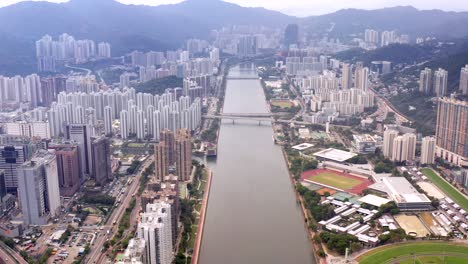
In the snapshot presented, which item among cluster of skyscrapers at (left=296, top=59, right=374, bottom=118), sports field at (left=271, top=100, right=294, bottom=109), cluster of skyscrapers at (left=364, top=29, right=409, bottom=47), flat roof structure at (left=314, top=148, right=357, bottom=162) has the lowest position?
flat roof structure at (left=314, top=148, right=357, bottom=162)

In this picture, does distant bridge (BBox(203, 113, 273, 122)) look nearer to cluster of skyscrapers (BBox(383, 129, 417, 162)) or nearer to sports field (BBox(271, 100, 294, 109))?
sports field (BBox(271, 100, 294, 109))

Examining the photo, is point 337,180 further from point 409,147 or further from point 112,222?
point 112,222

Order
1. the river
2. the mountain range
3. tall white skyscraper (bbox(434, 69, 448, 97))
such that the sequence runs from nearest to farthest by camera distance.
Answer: the river < tall white skyscraper (bbox(434, 69, 448, 97)) < the mountain range

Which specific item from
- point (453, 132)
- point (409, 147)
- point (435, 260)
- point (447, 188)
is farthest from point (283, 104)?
point (435, 260)

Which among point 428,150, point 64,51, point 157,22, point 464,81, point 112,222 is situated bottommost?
point 112,222

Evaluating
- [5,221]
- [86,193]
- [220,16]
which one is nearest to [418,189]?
[86,193]

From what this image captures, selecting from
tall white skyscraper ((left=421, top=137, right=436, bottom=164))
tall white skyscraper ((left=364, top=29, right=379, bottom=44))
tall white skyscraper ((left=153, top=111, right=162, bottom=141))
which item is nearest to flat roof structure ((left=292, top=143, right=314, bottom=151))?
tall white skyscraper ((left=421, top=137, right=436, bottom=164))

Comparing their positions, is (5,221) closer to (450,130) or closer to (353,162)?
(353,162)
